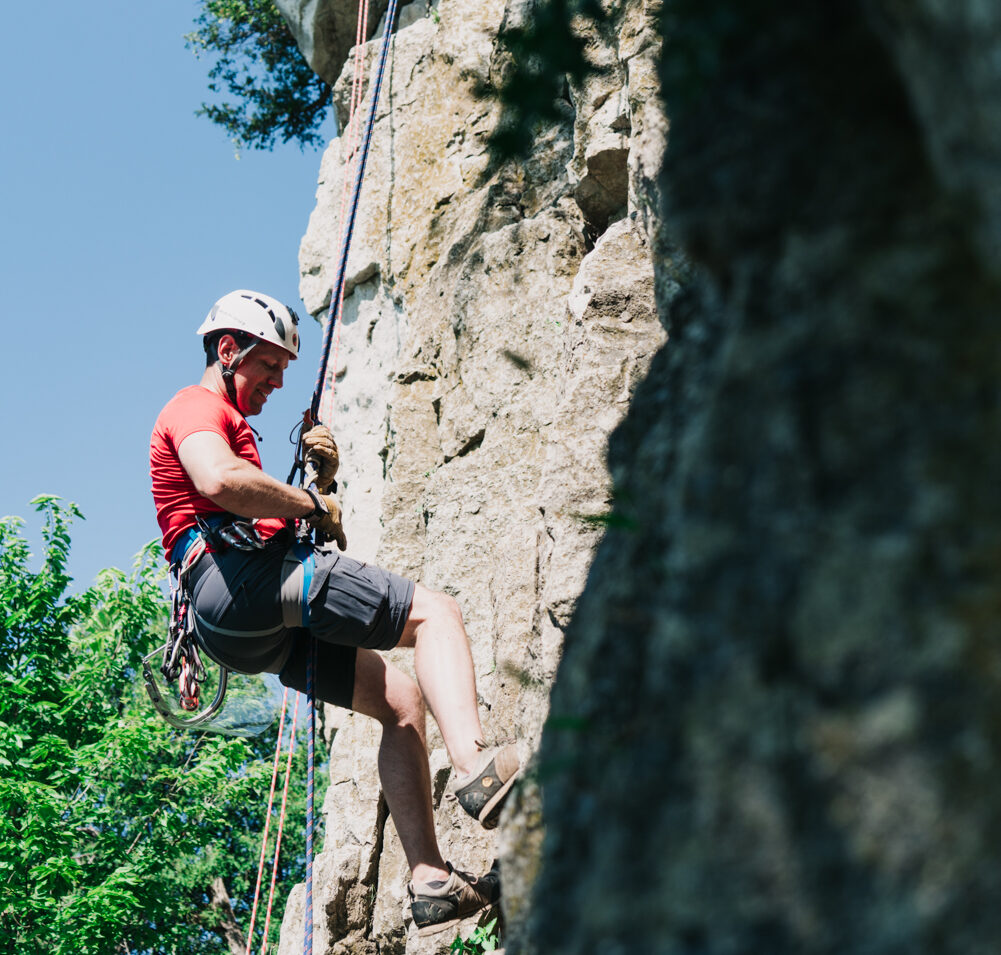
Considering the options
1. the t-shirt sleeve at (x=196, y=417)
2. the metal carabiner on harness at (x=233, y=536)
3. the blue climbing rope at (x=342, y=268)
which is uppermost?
the blue climbing rope at (x=342, y=268)

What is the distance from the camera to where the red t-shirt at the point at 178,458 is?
164 inches

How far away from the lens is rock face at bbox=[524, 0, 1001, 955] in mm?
1154

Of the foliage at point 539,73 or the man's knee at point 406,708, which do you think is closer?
the foliage at point 539,73

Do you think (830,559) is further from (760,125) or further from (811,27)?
(811,27)

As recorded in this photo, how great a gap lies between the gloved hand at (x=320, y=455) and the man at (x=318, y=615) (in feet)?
0.94

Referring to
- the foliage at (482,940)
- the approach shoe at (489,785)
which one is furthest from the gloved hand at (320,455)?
the foliage at (482,940)

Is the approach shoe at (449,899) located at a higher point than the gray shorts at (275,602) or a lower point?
lower

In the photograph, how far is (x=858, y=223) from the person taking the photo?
140cm

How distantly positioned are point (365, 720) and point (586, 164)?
348 centimetres

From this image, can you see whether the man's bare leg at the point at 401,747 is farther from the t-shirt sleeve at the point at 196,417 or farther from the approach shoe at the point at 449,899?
the t-shirt sleeve at the point at 196,417

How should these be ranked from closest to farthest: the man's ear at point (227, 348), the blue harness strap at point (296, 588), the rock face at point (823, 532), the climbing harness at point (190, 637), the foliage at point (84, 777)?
1. the rock face at point (823, 532)
2. the blue harness strap at point (296, 588)
3. the climbing harness at point (190, 637)
4. the man's ear at point (227, 348)
5. the foliage at point (84, 777)

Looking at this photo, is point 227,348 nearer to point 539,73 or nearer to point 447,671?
point 447,671

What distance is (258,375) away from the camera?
15.3 feet

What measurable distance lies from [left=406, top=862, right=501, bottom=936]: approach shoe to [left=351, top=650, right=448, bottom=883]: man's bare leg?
151 millimetres
